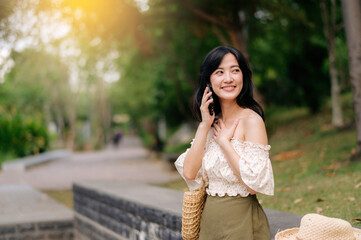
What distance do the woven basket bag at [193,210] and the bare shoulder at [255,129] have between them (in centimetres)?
53

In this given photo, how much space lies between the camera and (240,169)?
98.2 inches

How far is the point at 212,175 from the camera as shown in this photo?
8.97 feet

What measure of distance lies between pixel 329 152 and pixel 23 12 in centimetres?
786

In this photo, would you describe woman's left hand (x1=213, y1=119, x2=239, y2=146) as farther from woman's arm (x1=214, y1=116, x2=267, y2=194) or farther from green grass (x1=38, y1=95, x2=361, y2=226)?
A: green grass (x1=38, y1=95, x2=361, y2=226)

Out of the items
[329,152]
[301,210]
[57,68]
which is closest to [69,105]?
[57,68]

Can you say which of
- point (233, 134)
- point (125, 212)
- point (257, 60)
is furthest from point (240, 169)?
point (257, 60)

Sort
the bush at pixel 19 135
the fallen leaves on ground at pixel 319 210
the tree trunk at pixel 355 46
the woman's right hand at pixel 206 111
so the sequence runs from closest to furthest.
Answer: the woman's right hand at pixel 206 111 < the fallen leaves on ground at pixel 319 210 < the tree trunk at pixel 355 46 < the bush at pixel 19 135

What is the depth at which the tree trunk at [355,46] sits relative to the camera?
707 centimetres

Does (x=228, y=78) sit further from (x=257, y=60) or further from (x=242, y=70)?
(x=257, y=60)

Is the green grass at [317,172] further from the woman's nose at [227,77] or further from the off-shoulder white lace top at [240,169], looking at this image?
the woman's nose at [227,77]

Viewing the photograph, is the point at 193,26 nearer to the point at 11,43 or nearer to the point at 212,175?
the point at 11,43

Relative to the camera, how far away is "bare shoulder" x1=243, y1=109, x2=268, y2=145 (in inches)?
102

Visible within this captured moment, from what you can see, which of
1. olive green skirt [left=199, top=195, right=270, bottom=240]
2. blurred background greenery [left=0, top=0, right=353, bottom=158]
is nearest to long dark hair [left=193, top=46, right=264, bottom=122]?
olive green skirt [left=199, top=195, right=270, bottom=240]

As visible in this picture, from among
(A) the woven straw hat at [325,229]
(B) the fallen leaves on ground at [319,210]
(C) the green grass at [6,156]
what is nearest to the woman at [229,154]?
(A) the woven straw hat at [325,229]
